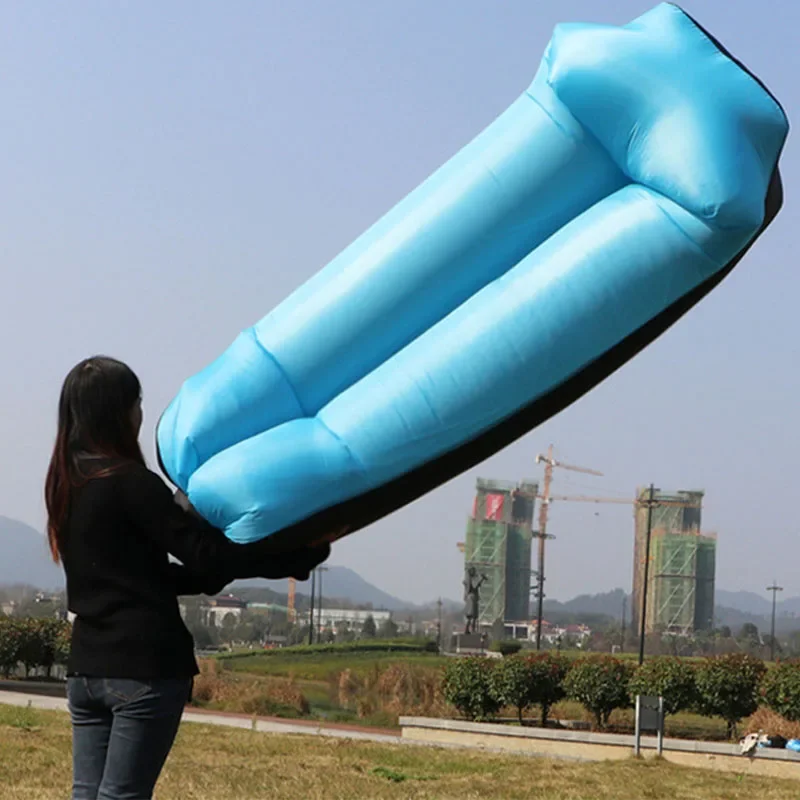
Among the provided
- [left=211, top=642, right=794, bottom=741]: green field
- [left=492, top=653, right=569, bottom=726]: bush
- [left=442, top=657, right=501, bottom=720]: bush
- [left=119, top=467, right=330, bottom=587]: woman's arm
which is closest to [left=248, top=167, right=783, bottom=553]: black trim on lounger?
[left=119, top=467, right=330, bottom=587]: woman's arm

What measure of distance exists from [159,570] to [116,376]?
433 millimetres

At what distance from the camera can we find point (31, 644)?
20.5 metres

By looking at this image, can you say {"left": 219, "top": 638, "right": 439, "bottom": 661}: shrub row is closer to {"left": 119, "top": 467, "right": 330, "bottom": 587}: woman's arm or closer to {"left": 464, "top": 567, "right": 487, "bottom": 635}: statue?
{"left": 464, "top": 567, "right": 487, "bottom": 635}: statue

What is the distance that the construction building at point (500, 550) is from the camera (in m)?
163

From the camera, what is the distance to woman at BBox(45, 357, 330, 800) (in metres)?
2.78

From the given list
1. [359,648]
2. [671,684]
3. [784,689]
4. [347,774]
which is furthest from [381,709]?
[359,648]

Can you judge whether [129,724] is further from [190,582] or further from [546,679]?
[546,679]

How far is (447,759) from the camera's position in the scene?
11.3m

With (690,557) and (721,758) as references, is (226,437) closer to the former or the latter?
(721,758)

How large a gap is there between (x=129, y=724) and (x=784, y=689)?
13.5 meters

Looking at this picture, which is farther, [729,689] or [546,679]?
[546,679]

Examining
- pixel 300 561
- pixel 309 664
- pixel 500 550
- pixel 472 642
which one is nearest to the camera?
pixel 300 561

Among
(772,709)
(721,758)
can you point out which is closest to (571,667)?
(772,709)

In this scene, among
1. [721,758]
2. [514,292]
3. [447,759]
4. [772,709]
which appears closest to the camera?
[514,292]
